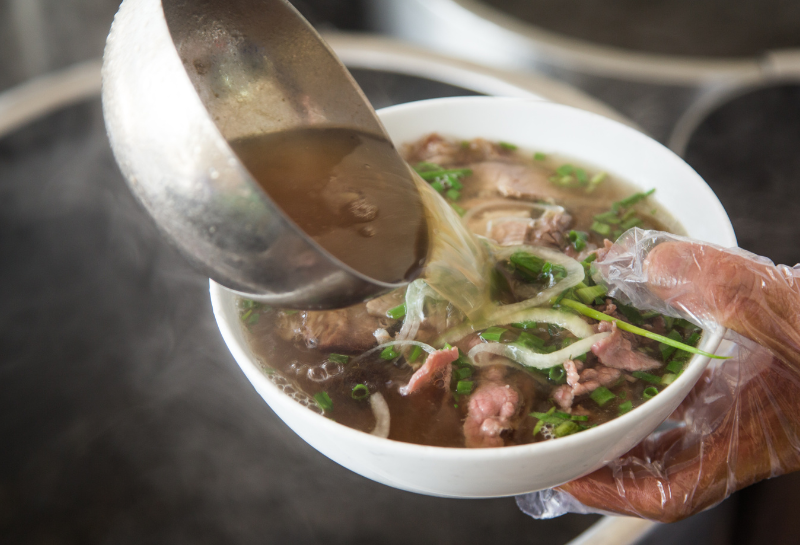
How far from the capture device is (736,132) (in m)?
2.66

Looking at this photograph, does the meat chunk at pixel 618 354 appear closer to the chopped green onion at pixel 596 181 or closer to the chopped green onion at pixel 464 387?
the chopped green onion at pixel 464 387

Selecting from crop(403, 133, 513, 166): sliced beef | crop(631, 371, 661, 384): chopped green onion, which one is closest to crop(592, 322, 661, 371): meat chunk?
crop(631, 371, 661, 384): chopped green onion

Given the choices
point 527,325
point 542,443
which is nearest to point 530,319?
point 527,325

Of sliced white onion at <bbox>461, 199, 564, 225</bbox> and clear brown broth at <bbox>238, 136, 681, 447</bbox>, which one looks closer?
clear brown broth at <bbox>238, 136, 681, 447</bbox>

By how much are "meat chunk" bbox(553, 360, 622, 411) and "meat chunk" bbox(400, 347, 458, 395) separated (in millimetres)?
217

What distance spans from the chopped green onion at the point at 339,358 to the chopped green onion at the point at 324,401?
3.2 inches

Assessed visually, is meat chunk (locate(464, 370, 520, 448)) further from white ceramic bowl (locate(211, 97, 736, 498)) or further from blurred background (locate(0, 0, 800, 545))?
blurred background (locate(0, 0, 800, 545))

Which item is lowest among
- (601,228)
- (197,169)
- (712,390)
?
(712,390)

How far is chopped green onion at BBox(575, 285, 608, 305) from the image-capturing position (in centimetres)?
130

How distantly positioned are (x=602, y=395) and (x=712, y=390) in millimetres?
396

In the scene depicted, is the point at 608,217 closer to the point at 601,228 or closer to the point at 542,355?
the point at 601,228

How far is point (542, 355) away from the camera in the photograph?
124 centimetres

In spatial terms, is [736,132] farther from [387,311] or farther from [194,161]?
[194,161]

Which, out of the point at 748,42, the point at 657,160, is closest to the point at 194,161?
the point at 657,160
